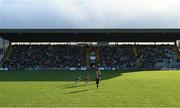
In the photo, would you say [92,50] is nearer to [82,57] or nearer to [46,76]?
[82,57]

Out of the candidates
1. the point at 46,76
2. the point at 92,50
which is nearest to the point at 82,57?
the point at 92,50

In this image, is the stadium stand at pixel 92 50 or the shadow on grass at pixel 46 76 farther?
the stadium stand at pixel 92 50

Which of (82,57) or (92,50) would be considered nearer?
(82,57)

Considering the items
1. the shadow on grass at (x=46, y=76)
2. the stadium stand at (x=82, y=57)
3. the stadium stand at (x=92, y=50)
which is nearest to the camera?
the shadow on grass at (x=46, y=76)

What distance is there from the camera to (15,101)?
19.8 metres

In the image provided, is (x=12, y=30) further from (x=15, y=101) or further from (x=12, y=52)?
(x=15, y=101)

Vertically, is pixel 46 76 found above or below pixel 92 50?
below

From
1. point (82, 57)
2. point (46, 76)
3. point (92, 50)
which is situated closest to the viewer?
point (46, 76)

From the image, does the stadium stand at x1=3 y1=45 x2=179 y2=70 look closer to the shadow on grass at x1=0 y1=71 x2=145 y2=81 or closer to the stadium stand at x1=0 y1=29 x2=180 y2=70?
the stadium stand at x1=0 y1=29 x2=180 y2=70

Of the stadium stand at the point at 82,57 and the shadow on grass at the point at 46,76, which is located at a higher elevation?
the stadium stand at the point at 82,57

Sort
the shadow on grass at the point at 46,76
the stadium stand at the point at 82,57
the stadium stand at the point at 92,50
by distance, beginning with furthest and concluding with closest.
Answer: the stadium stand at the point at 82,57 < the stadium stand at the point at 92,50 < the shadow on grass at the point at 46,76

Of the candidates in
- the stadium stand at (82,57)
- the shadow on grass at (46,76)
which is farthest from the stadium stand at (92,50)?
the shadow on grass at (46,76)

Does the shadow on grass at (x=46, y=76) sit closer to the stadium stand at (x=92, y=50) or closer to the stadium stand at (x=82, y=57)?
the stadium stand at (x=92, y=50)

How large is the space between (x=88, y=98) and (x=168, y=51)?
1811 inches
